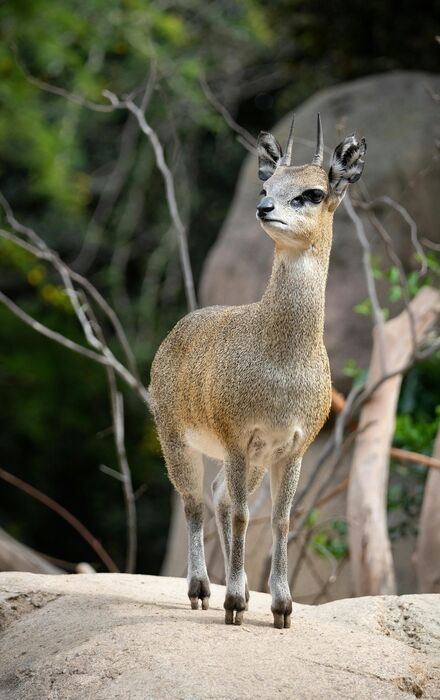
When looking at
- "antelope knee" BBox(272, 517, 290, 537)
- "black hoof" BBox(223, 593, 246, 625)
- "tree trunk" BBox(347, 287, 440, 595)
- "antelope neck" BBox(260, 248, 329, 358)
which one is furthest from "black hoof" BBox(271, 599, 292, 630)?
"tree trunk" BBox(347, 287, 440, 595)

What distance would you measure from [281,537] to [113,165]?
10.7m

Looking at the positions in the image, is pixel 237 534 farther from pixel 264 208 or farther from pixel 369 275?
pixel 369 275

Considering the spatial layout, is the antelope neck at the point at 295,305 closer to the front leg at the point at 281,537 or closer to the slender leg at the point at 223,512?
the front leg at the point at 281,537

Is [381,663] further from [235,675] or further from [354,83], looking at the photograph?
[354,83]

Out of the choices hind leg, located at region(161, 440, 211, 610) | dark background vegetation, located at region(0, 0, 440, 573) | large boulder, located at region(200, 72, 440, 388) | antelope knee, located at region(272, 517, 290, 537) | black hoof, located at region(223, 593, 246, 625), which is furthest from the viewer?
dark background vegetation, located at region(0, 0, 440, 573)

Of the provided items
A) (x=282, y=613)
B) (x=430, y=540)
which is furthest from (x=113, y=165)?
(x=282, y=613)

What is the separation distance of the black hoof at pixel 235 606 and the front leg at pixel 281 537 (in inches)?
5.8

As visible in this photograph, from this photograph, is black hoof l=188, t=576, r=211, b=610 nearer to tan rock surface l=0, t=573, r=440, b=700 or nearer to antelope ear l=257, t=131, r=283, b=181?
tan rock surface l=0, t=573, r=440, b=700

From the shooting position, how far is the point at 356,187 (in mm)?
9633

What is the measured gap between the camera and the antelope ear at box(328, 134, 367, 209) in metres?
4.70

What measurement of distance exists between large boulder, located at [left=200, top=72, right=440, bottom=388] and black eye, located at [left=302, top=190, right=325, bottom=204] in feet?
16.9

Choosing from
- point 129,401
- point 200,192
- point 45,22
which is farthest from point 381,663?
point 200,192

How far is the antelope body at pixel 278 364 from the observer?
459cm

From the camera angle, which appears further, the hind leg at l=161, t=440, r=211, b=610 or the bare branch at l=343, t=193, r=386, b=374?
the bare branch at l=343, t=193, r=386, b=374
